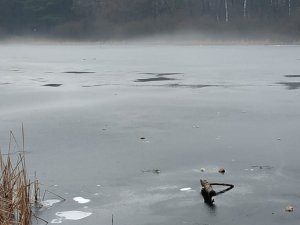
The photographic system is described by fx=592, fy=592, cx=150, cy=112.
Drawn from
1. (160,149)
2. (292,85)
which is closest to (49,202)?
(160,149)

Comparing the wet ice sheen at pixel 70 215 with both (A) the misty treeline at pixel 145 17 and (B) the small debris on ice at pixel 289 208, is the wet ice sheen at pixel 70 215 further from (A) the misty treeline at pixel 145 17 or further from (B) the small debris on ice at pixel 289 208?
(A) the misty treeline at pixel 145 17

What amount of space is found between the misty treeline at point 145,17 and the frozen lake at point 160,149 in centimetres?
4172

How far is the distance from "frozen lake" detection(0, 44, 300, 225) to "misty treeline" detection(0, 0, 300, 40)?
41.7 m

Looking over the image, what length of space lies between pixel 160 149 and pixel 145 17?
61207mm

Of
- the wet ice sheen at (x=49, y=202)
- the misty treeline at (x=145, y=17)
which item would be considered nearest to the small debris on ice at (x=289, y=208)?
the wet ice sheen at (x=49, y=202)

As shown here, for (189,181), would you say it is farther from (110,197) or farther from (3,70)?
(3,70)

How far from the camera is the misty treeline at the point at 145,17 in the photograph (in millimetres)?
57938

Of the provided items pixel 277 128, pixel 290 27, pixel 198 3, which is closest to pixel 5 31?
pixel 198 3

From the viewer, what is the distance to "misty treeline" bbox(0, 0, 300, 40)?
5794 centimetres

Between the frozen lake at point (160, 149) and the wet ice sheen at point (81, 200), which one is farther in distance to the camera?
the wet ice sheen at point (81, 200)

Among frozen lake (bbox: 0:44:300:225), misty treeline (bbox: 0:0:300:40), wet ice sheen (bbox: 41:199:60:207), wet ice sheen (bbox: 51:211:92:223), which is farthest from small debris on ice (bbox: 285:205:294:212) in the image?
misty treeline (bbox: 0:0:300:40)

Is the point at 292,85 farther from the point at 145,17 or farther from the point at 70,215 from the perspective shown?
the point at 145,17

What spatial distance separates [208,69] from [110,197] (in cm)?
1567

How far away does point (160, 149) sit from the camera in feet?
23.5
